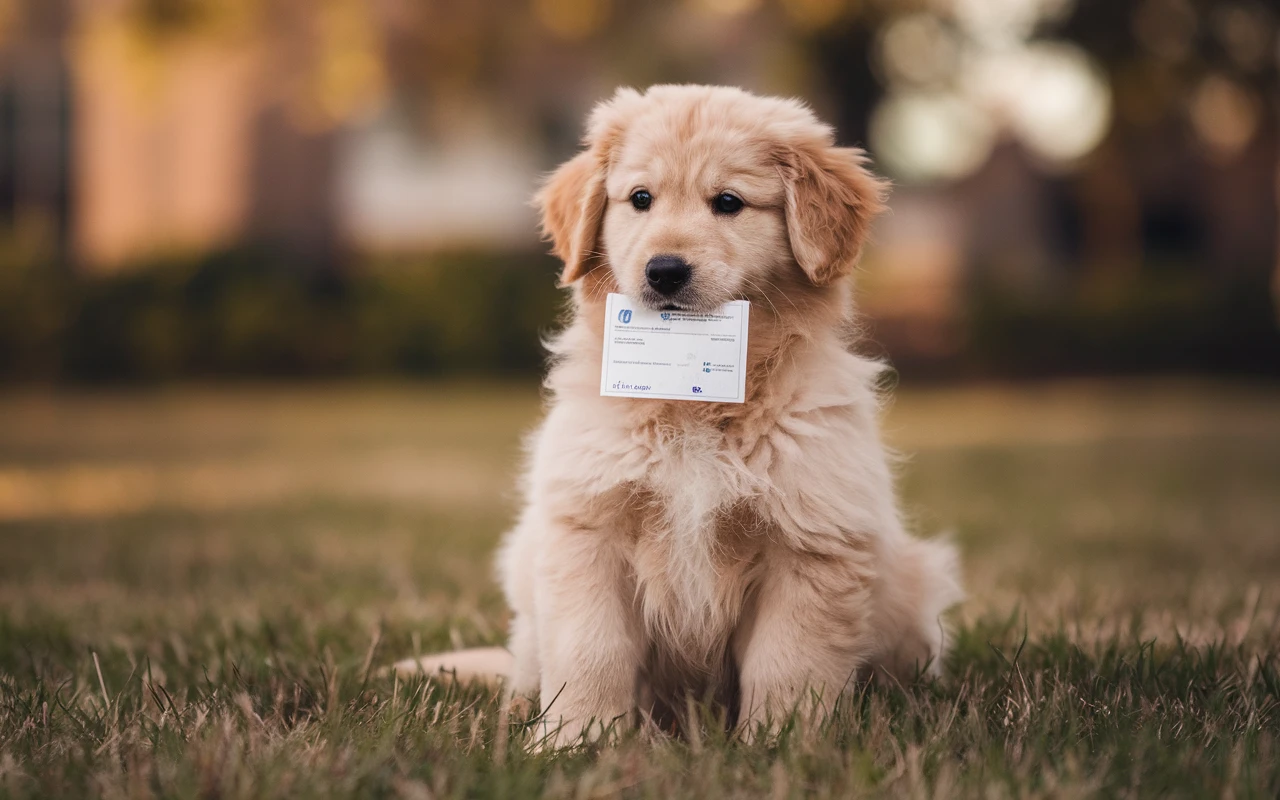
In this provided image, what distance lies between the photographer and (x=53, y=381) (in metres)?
16.2

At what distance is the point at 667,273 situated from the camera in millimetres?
2701

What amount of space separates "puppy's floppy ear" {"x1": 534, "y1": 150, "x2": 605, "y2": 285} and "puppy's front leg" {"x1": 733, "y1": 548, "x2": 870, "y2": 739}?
0.93 m

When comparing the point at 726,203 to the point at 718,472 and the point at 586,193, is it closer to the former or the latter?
the point at 586,193

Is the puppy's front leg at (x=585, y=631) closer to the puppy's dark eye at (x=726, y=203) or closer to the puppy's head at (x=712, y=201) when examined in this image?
the puppy's head at (x=712, y=201)

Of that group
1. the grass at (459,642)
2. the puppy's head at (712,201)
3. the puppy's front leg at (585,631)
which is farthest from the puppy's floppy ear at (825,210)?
the grass at (459,642)

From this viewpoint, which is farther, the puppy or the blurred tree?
the blurred tree

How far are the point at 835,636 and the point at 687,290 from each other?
0.86m

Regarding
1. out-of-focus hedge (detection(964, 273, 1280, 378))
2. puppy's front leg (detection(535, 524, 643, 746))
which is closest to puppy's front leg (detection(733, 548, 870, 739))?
puppy's front leg (detection(535, 524, 643, 746))

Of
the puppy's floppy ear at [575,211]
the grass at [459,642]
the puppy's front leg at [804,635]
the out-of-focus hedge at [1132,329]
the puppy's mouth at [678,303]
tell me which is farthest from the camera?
the out-of-focus hedge at [1132,329]

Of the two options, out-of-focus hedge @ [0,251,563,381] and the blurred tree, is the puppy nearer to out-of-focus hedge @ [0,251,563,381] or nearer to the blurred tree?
the blurred tree

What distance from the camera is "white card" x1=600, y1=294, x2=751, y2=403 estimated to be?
265 centimetres

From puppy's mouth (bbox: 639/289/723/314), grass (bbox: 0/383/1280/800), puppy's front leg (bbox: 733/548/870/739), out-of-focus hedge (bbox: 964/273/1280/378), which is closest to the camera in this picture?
grass (bbox: 0/383/1280/800)

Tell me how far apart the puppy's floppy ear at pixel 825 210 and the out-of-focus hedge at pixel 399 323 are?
1313cm

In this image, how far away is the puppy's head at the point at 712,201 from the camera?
2.76 metres
